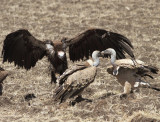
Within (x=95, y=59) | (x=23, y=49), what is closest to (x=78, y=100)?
(x=95, y=59)

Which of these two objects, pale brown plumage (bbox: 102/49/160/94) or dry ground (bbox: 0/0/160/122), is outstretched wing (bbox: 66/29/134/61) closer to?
dry ground (bbox: 0/0/160/122)

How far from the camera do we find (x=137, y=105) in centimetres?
727

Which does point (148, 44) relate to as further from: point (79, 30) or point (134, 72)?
point (134, 72)

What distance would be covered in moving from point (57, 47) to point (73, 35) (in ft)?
18.0

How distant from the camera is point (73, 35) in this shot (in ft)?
47.0

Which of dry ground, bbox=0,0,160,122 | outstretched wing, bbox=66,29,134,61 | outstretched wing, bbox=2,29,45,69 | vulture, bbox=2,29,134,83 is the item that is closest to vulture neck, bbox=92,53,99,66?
dry ground, bbox=0,0,160,122

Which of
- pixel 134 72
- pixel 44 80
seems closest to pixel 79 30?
pixel 44 80

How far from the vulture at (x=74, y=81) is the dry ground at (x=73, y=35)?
0.31 m

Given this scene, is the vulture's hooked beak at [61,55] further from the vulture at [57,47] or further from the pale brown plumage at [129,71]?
the pale brown plumage at [129,71]

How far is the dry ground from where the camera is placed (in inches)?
287

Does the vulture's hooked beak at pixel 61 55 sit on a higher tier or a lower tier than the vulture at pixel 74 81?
higher

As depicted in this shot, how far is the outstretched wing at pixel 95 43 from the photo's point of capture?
9.17 meters

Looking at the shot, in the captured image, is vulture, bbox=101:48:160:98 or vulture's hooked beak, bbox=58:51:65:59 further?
vulture's hooked beak, bbox=58:51:65:59

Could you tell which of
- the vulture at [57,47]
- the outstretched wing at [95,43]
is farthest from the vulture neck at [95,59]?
the outstretched wing at [95,43]
